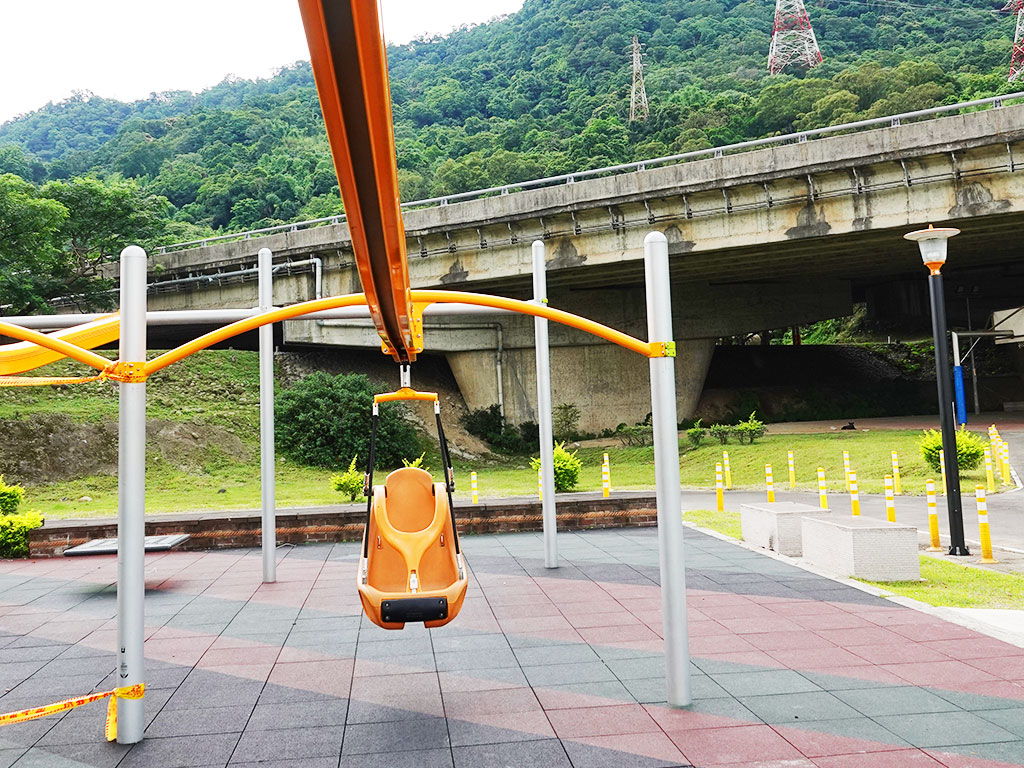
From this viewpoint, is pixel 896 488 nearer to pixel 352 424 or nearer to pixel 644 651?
pixel 644 651

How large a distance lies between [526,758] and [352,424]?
22.0m

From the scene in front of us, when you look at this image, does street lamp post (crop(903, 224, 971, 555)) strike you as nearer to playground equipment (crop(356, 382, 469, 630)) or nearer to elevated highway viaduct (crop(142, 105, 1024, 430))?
playground equipment (crop(356, 382, 469, 630))

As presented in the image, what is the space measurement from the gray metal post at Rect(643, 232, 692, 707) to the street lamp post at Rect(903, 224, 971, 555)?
6.43 m

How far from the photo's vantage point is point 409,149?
61156mm

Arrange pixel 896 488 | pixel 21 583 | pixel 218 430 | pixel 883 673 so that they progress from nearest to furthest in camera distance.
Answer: pixel 883 673 < pixel 21 583 < pixel 896 488 < pixel 218 430

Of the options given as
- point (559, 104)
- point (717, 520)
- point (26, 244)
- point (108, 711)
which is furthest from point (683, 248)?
point (559, 104)

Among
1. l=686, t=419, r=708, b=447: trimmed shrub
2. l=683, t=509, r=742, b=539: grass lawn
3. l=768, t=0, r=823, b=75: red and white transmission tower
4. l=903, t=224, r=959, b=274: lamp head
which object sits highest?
l=768, t=0, r=823, b=75: red and white transmission tower

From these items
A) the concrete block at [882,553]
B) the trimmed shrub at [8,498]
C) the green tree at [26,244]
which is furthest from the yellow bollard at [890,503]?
the green tree at [26,244]

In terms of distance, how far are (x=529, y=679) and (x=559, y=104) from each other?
233ft

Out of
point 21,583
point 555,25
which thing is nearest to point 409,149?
point 555,25

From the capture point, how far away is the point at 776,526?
1045 cm

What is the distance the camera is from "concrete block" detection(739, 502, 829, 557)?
10414 mm

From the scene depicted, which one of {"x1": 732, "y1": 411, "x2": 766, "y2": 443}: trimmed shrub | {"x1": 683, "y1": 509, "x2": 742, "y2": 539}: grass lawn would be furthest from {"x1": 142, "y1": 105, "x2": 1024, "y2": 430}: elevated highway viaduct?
{"x1": 683, "y1": 509, "x2": 742, "y2": 539}: grass lawn

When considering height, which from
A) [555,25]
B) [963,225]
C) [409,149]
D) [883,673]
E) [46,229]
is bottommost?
[883,673]
